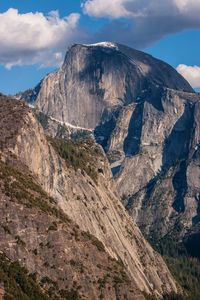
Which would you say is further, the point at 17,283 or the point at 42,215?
the point at 42,215

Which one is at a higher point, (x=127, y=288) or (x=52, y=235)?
(x=52, y=235)

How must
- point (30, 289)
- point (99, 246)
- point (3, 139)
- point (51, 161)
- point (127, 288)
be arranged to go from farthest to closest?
point (51, 161) → point (3, 139) → point (99, 246) → point (127, 288) → point (30, 289)

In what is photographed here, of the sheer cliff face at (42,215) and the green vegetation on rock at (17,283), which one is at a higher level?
the sheer cliff face at (42,215)

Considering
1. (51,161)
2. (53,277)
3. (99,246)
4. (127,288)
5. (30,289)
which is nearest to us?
(30,289)

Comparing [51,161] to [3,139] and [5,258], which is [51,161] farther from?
[5,258]

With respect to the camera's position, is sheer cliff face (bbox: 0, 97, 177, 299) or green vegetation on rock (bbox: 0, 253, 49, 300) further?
sheer cliff face (bbox: 0, 97, 177, 299)

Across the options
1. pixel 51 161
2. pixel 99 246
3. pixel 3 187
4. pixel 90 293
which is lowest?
pixel 90 293

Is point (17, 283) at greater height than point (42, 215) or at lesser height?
lesser

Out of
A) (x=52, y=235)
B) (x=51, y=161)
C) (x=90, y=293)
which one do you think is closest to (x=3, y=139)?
(x=51, y=161)

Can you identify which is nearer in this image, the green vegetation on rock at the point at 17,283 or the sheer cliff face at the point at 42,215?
the green vegetation on rock at the point at 17,283

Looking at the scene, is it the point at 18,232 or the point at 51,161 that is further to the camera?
the point at 51,161

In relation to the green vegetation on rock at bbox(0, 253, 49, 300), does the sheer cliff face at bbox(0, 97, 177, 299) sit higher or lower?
higher
